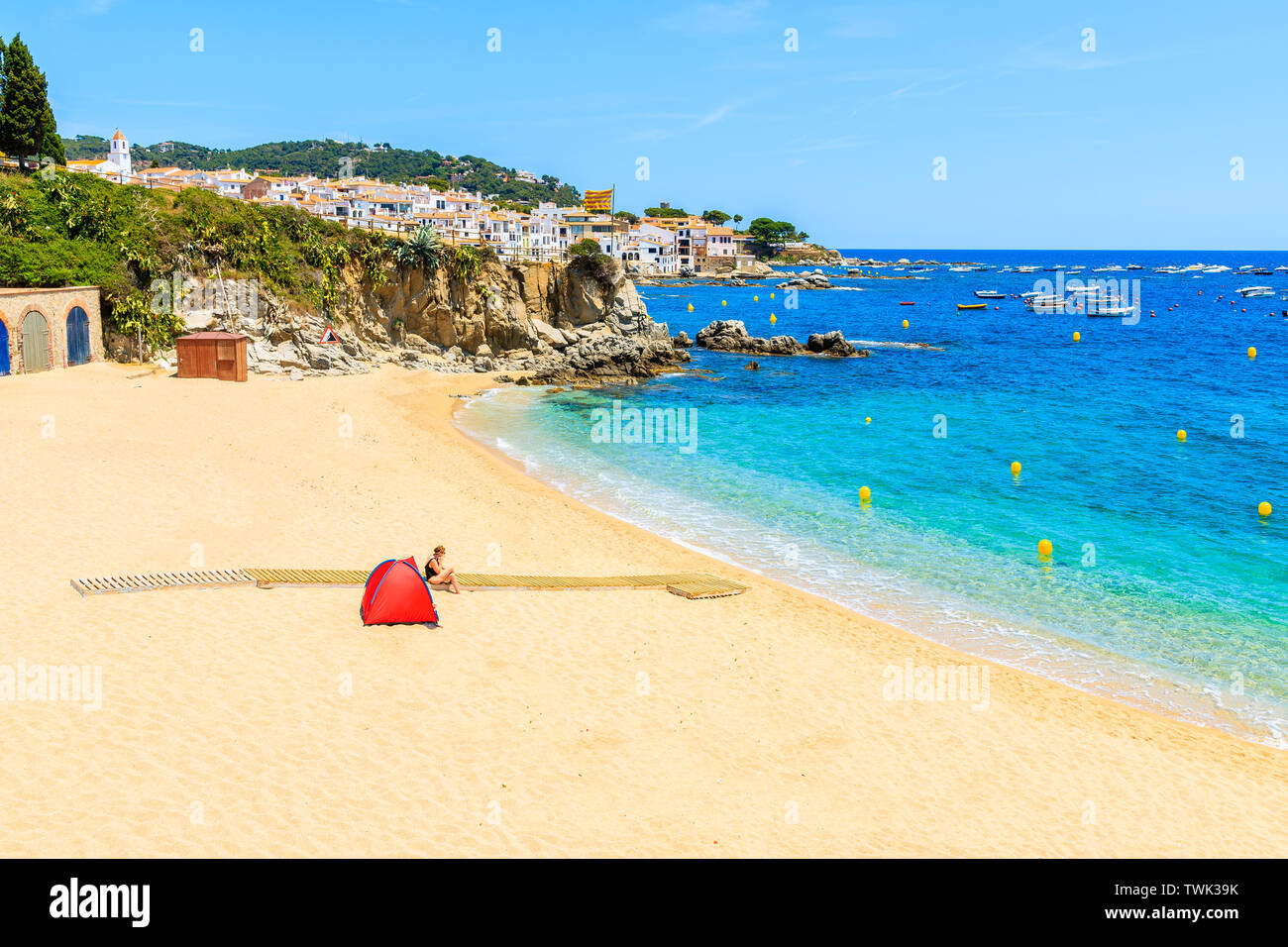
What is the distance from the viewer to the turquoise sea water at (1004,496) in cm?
1577

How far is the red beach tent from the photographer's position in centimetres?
1366

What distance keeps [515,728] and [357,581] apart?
5688mm

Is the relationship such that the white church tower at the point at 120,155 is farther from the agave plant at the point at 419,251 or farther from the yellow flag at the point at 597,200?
the yellow flag at the point at 597,200

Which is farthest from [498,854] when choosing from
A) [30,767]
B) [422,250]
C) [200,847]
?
[422,250]

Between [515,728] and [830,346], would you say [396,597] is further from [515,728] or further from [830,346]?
[830,346]

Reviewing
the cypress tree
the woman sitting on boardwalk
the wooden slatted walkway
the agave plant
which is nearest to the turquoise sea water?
the woman sitting on boardwalk

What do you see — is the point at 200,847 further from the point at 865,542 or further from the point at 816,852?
the point at 865,542

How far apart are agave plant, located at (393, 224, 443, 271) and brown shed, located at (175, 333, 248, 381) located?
1213 centimetres

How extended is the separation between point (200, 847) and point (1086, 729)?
1184 centimetres

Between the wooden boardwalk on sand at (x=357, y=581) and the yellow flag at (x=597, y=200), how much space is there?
12525 centimetres

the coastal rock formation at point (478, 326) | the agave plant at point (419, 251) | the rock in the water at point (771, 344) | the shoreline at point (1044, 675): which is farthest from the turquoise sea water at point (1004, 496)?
the agave plant at point (419, 251)

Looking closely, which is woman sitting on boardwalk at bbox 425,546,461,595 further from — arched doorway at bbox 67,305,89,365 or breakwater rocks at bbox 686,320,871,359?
breakwater rocks at bbox 686,320,871,359

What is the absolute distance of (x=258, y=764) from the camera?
31.5 ft
